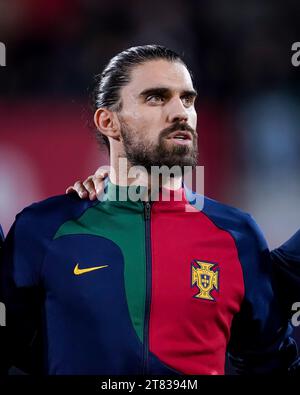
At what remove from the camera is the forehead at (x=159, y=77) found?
1.85 m

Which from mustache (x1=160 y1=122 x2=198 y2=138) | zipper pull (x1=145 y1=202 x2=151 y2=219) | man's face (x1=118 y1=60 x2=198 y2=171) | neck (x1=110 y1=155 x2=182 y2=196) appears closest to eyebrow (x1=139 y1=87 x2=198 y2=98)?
man's face (x1=118 y1=60 x2=198 y2=171)

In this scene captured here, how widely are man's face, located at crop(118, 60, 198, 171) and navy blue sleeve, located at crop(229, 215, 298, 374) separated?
298mm

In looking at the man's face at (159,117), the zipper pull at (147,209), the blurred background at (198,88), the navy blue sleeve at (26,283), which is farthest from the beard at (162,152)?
the blurred background at (198,88)

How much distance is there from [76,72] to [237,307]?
220 cm

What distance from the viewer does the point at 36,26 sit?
378cm

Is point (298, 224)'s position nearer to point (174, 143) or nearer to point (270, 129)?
point (270, 129)

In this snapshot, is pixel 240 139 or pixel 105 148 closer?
pixel 105 148

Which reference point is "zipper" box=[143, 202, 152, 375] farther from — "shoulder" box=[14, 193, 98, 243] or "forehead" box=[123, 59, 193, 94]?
"forehead" box=[123, 59, 193, 94]

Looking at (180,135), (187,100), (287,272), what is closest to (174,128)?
(180,135)

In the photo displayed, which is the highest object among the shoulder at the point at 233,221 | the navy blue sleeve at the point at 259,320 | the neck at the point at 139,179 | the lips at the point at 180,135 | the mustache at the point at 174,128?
the mustache at the point at 174,128

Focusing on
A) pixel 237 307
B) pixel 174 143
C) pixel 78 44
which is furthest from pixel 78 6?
pixel 237 307

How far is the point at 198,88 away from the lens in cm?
372

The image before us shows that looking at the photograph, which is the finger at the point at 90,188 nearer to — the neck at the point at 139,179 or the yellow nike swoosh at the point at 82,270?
the neck at the point at 139,179

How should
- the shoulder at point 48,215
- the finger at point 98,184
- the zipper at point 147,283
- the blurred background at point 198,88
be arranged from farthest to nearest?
the blurred background at point 198,88 < the finger at point 98,184 < the shoulder at point 48,215 < the zipper at point 147,283
